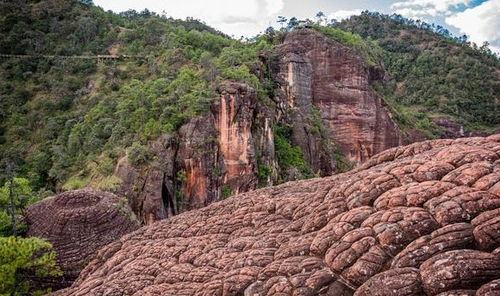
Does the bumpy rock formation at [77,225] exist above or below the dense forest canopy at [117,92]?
below

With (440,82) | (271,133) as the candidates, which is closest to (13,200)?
(271,133)

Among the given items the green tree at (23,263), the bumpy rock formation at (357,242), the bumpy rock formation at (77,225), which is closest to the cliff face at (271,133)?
the bumpy rock formation at (77,225)

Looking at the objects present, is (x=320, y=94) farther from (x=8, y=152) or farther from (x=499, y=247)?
(x=499, y=247)

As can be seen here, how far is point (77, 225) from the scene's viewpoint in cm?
1466

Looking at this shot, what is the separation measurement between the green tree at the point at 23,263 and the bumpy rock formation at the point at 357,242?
377 centimetres

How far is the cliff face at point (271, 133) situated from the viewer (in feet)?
104

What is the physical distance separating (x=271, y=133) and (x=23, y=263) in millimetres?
29918

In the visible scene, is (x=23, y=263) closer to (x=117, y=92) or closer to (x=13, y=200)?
(x=13, y=200)

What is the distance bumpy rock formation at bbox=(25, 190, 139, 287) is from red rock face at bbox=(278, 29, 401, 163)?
3962cm

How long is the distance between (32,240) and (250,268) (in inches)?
344

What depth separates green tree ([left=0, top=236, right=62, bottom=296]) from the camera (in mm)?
11859

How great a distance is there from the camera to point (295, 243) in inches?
268

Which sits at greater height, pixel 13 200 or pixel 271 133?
pixel 271 133

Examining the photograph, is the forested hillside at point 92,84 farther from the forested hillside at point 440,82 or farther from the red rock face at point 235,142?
the forested hillside at point 440,82
